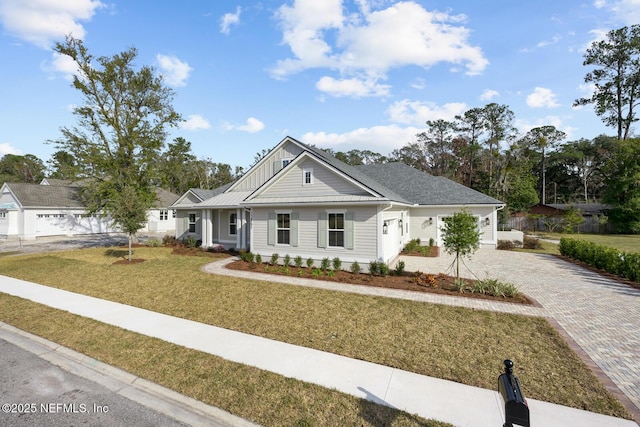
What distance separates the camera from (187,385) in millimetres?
5059

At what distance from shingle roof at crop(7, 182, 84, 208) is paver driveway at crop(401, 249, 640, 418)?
120 feet

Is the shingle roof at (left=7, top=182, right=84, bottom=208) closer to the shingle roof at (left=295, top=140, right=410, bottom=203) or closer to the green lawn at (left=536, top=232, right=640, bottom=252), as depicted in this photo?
the shingle roof at (left=295, top=140, right=410, bottom=203)

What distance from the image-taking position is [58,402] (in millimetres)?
4793

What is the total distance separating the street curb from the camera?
14.3 feet

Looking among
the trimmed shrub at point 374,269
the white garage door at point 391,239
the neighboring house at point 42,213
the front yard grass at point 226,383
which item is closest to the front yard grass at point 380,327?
the front yard grass at point 226,383

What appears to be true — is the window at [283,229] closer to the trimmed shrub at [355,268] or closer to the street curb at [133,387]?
the trimmed shrub at [355,268]

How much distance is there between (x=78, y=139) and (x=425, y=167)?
53.3 metres

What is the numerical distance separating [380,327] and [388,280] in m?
4.90

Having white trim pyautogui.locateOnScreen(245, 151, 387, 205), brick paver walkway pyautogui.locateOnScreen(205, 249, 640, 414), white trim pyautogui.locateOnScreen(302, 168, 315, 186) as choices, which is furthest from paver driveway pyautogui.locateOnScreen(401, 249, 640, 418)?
white trim pyautogui.locateOnScreen(302, 168, 315, 186)

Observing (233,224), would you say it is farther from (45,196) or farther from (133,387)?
(45,196)

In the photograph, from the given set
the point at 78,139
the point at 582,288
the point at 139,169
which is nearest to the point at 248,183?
the point at 139,169

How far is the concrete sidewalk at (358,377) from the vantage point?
4.33 meters

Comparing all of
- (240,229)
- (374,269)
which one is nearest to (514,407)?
(374,269)

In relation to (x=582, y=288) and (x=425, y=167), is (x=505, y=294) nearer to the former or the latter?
(x=582, y=288)
